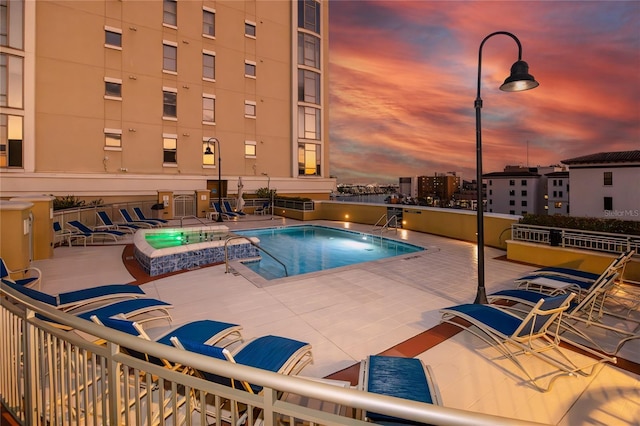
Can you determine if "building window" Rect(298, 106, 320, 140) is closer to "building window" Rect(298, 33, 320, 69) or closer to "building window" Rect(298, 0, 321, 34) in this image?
"building window" Rect(298, 33, 320, 69)

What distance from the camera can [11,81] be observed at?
795 inches

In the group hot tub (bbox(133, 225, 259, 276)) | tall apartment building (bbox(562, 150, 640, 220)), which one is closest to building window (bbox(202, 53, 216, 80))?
hot tub (bbox(133, 225, 259, 276))

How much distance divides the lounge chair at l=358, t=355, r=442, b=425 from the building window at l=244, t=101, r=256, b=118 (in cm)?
2828

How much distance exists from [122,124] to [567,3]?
3419 centimetres

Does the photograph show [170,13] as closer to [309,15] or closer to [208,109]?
[208,109]

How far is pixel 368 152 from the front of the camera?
5341 centimetres

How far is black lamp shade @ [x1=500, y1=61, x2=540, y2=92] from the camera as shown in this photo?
5.79m

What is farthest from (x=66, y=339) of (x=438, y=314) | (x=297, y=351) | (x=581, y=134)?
(x=581, y=134)

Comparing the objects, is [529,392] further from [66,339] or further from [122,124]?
[122,124]

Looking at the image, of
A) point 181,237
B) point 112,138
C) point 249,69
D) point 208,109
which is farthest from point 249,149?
point 181,237

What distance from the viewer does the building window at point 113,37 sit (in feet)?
75.2

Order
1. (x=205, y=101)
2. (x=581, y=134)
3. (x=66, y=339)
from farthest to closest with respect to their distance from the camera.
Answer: (x=581, y=134) → (x=205, y=101) → (x=66, y=339)

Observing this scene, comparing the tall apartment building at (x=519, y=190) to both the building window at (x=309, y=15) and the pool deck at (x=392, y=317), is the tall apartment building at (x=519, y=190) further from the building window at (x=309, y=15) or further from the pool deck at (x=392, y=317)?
the pool deck at (x=392, y=317)

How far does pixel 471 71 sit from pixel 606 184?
77.1 ft
